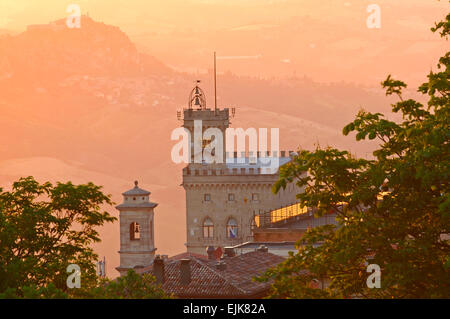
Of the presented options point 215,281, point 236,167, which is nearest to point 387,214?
point 215,281

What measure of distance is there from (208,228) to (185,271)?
9242 centimetres

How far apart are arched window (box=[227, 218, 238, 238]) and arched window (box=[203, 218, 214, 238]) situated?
2154 mm

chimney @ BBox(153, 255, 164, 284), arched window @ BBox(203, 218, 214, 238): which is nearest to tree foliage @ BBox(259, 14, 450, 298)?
chimney @ BBox(153, 255, 164, 284)

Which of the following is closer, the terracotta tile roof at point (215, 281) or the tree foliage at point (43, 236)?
the tree foliage at point (43, 236)

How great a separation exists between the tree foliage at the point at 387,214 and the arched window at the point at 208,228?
396 ft

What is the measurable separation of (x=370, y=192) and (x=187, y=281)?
31.3 metres

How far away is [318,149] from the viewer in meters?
36.5

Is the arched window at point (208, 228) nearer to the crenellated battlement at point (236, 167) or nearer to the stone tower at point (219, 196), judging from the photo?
the stone tower at point (219, 196)

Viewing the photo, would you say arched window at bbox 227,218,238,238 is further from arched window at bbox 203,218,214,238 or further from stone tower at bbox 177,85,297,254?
arched window at bbox 203,218,214,238

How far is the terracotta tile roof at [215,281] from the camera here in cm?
6344

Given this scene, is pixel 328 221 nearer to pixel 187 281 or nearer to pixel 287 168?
pixel 187 281

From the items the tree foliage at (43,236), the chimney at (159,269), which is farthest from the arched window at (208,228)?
the tree foliage at (43,236)

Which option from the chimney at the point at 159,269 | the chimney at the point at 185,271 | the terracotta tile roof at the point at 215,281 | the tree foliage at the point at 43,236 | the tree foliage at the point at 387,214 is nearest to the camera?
the tree foliage at the point at 387,214
